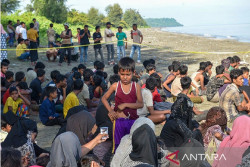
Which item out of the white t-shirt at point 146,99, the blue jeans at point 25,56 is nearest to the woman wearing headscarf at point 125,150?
the white t-shirt at point 146,99

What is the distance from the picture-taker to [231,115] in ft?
24.3

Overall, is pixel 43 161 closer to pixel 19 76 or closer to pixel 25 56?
pixel 19 76

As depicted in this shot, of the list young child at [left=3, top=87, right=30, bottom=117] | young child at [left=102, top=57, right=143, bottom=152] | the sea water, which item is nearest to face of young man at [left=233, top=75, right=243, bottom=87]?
young child at [left=102, top=57, right=143, bottom=152]

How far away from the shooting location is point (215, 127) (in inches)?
199

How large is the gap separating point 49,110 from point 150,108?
81.0 inches

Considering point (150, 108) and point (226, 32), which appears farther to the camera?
point (226, 32)

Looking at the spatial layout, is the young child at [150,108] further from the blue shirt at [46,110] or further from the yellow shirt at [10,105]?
the yellow shirt at [10,105]

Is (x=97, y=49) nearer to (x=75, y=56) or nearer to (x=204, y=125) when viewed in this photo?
(x=75, y=56)

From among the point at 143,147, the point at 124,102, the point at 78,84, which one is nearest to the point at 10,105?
the point at 78,84

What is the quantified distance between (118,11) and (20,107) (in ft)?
256

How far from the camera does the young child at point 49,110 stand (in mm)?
7336

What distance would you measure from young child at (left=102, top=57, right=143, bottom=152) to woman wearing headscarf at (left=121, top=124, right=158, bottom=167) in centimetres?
86

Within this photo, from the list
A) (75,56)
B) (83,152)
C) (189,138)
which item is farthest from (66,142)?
(75,56)

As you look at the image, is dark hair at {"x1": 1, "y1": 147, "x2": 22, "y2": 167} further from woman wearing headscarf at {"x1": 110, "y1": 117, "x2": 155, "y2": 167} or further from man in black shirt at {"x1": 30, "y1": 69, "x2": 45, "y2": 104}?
man in black shirt at {"x1": 30, "y1": 69, "x2": 45, "y2": 104}
